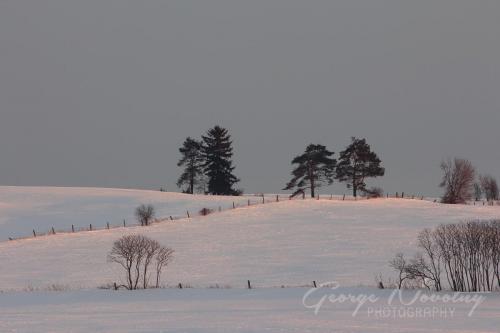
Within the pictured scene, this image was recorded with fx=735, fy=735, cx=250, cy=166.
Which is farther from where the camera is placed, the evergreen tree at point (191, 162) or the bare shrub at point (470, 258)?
the evergreen tree at point (191, 162)

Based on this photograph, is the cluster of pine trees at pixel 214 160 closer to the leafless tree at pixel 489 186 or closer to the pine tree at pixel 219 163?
the pine tree at pixel 219 163

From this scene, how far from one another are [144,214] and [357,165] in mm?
33203

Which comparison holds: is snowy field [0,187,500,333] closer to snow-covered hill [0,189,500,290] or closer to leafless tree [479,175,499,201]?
snow-covered hill [0,189,500,290]

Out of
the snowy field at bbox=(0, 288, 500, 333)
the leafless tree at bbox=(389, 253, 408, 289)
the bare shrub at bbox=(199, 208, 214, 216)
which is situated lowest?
the snowy field at bbox=(0, 288, 500, 333)

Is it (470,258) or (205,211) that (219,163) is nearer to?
(205,211)

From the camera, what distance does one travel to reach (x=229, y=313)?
2883 cm

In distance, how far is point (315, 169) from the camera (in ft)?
325

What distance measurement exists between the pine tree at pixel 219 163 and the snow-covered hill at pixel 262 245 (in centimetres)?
2189

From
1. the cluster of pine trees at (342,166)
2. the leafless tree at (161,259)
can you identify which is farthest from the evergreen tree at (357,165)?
the leafless tree at (161,259)

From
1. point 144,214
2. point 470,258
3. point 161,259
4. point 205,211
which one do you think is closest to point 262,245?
point 161,259

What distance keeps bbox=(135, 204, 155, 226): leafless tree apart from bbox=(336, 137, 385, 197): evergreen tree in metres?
28.8

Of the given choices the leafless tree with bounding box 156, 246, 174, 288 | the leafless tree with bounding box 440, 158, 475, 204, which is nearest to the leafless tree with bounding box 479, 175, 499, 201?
the leafless tree with bounding box 440, 158, 475, 204

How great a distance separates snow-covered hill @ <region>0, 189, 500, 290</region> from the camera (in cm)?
4775

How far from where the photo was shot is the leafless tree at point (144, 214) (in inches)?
2950
